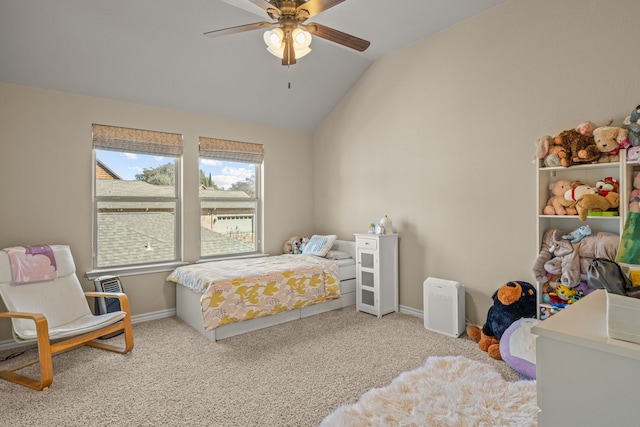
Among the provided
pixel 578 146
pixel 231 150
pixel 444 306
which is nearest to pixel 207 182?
pixel 231 150

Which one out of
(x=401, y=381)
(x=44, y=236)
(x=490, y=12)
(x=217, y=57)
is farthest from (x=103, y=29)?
(x=401, y=381)

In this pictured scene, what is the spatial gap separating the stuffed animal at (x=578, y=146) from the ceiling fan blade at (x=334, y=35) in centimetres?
166

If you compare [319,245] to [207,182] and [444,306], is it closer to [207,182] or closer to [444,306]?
[207,182]

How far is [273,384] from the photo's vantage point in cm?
241

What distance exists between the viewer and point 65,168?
11.1 ft

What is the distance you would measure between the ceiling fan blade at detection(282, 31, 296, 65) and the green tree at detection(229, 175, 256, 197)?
8.02 feet

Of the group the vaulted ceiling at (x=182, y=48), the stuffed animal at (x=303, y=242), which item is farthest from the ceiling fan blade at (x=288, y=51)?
the stuffed animal at (x=303, y=242)

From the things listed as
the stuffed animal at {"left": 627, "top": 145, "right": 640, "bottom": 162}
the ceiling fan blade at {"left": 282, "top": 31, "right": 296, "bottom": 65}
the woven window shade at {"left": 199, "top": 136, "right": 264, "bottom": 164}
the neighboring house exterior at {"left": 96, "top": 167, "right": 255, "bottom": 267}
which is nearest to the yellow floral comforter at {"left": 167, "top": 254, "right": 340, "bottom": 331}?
the neighboring house exterior at {"left": 96, "top": 167, "right": 255, "bottom": 267}

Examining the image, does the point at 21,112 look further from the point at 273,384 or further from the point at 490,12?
the point at 490,12

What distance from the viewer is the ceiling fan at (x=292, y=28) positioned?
2.09 metres

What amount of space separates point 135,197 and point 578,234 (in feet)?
13.7

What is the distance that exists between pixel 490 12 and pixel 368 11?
1.12 metres

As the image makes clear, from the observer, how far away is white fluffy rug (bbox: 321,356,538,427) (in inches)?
75.3

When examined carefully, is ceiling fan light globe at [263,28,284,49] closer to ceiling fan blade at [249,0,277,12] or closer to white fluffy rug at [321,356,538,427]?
ceiling fan blade at [249,0,277,12]
